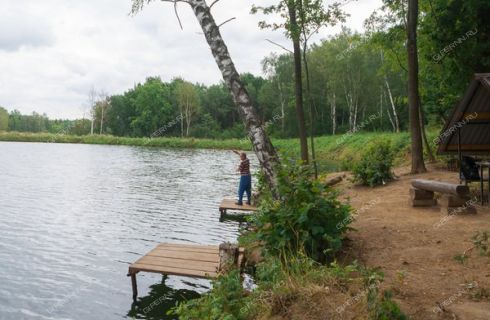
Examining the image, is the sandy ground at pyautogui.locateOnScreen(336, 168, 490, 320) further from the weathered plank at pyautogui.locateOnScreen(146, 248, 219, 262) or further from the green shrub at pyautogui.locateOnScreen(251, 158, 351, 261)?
the weathered plank at pyautogui.locateOnScreen(146, 248, 219, 262)

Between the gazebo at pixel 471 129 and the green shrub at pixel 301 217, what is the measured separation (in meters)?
4.96

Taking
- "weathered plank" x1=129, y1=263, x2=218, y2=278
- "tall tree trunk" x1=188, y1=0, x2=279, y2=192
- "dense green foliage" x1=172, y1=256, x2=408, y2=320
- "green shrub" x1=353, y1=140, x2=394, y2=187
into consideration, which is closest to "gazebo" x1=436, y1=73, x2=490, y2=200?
"green shrub" x1=353, y1=140, x2=394, y2=187

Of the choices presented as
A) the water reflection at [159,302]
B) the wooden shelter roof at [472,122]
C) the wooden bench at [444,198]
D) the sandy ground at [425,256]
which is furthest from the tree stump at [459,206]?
the water reflection at [159,302]

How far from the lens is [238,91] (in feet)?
23.5

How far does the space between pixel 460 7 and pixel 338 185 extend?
838 centimetres

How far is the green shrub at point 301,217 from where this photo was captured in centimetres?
666

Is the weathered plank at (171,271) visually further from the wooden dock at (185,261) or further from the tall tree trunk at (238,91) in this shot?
the tall tree trunk at (238,91)

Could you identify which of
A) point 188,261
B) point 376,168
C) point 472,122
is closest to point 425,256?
point 188,261

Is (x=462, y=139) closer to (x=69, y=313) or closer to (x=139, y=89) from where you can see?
(x=69, y=313)

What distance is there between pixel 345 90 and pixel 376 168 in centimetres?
3933

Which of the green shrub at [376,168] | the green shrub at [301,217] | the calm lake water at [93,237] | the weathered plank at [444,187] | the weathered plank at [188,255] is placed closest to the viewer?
the green shrub at [301,217]

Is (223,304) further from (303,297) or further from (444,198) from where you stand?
(444,198)

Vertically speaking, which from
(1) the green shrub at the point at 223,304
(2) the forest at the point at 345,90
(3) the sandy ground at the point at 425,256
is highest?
(2) the forest at the point at 345,90

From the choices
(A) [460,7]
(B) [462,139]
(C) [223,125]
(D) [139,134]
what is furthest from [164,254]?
(D) [139,134]
